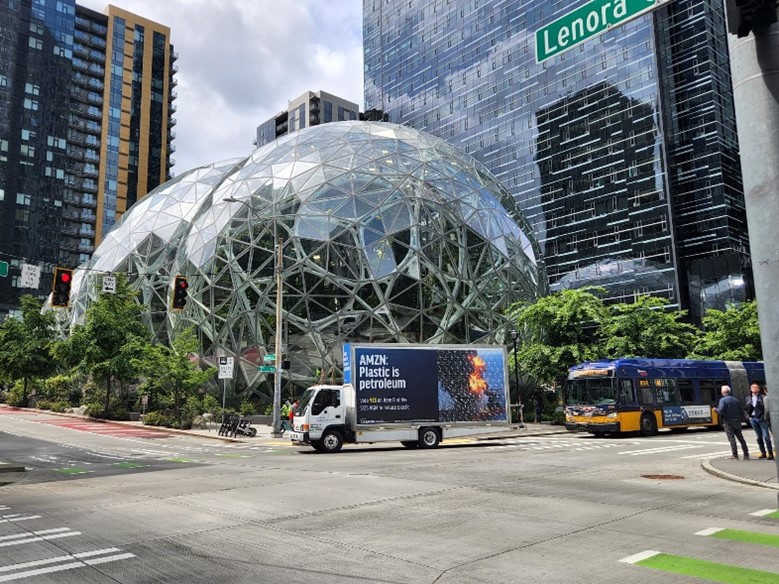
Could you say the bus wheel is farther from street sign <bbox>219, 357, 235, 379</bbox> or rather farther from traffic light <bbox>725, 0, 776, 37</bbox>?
traffic light <bbox>725, 0, 776, 37</bbox>

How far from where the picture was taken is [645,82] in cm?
7925

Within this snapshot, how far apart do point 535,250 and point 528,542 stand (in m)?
38.9

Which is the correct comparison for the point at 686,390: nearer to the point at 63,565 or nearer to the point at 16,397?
the point at 63,565

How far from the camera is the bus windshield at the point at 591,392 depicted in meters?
27.2

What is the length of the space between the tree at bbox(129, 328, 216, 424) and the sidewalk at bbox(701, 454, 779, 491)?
24.4 metres

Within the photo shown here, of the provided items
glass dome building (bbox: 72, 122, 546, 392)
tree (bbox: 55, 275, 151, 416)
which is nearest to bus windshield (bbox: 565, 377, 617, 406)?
glass dome building (bbox: 72, 122, 546, 392)

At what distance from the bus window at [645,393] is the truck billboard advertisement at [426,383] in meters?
6.99

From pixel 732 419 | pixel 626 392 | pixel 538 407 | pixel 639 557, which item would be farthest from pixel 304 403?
pixel 538 407

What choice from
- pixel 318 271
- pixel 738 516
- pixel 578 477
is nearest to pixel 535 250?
pixel 318 271

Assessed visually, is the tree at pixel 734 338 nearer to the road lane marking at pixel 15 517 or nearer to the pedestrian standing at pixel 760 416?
the pedestrian standing at pixel 760 416

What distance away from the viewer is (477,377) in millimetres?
24312

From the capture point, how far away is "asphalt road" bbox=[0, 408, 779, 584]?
20.8ft

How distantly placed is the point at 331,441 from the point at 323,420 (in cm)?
82

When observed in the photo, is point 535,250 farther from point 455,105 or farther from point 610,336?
point 455,105
